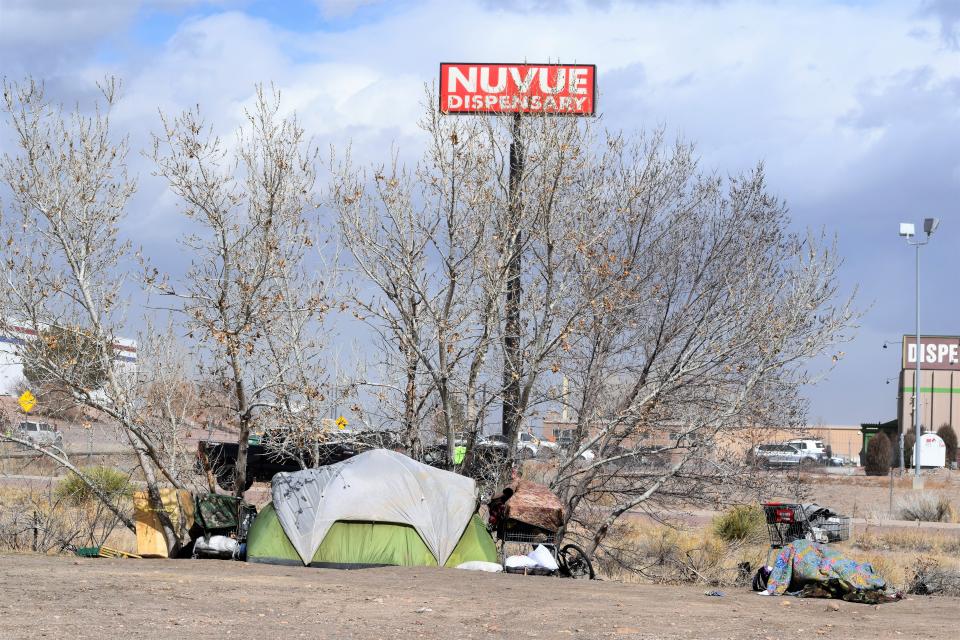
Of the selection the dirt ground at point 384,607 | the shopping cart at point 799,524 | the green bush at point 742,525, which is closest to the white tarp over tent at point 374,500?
the dirt ground at point 384,607

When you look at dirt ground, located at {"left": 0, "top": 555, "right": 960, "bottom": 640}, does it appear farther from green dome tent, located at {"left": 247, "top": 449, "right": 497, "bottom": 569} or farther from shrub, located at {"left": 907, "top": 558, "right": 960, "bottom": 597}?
shrub, located at {"left": 907, "top": 558, "right": 960, "bottom": 597}

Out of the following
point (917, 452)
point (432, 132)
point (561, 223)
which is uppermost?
point (432, 132)

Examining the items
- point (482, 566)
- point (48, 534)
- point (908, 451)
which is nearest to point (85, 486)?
point (48, 534)

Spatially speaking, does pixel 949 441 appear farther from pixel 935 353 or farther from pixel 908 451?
pixel 935 353

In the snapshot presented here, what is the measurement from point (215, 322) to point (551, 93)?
17.5 feet

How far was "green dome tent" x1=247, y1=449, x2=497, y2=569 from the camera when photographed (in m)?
13.3

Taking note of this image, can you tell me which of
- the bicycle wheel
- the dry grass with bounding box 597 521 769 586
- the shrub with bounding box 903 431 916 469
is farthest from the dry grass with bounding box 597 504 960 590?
the shrub with bounding box 903 431 916 469

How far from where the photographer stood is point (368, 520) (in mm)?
13367

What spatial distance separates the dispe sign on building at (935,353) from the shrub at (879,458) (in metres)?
17.4

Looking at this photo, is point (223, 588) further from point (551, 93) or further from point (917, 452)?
point (917, 452)

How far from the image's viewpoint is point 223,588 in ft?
35.4

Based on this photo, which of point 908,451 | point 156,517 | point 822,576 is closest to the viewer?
point 822,576

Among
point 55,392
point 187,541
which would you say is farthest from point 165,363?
point 187,541

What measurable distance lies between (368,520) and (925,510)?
21262 mm
